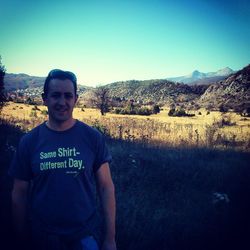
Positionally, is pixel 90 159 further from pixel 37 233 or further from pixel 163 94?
pixel 163 94

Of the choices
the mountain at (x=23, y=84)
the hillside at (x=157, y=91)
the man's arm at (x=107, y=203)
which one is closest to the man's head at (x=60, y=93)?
the man's arm at (x=107, y=203)

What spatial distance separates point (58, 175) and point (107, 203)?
496 mm

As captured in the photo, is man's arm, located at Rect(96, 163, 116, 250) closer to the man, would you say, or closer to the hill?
the man

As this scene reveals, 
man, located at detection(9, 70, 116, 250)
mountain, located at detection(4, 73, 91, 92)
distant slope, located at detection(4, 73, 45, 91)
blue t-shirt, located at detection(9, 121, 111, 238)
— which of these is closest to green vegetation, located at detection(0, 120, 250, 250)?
man, located at detection(9, 70, 116, 250)

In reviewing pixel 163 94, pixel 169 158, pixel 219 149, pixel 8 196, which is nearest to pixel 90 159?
pixel 8 196

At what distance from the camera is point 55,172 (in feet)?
6.68

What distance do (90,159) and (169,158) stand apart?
6315 mm

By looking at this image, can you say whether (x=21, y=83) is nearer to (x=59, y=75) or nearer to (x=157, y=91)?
(x=157, y=91)

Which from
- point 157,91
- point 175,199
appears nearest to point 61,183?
point 175,199

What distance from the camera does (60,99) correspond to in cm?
228

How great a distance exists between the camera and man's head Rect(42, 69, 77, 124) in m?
2.23

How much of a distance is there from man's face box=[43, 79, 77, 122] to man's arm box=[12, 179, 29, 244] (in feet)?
1.97

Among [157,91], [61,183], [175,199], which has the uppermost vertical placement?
[157,91]

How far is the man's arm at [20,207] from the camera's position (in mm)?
2139
